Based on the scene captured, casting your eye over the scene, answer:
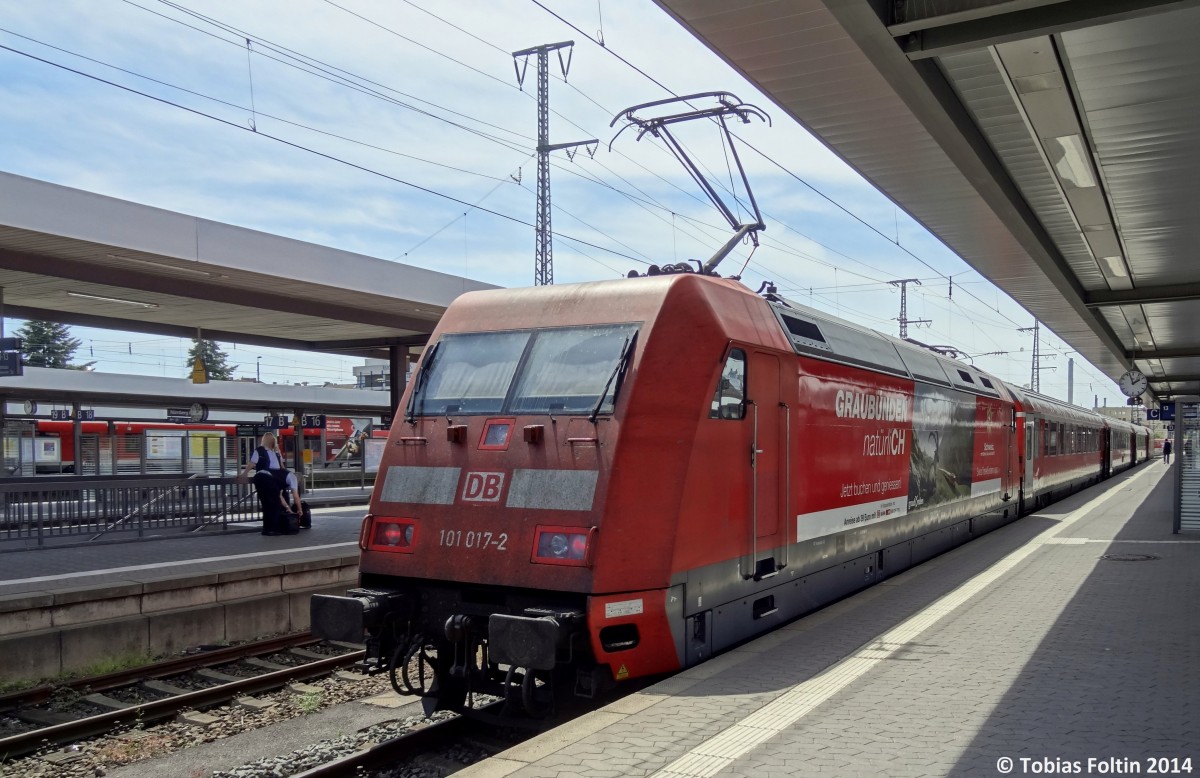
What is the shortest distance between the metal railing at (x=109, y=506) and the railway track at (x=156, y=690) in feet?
16.0

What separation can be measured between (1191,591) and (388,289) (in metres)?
12.6

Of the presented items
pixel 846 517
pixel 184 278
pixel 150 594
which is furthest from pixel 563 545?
pixel 184 278

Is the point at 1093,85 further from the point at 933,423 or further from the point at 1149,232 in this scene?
the point at 1149,232

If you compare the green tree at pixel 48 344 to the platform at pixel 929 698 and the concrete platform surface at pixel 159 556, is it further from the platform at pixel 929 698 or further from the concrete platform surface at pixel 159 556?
the platform at pixel 929 698

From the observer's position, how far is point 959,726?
5445 millimetres

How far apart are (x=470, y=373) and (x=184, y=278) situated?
31.8 feet

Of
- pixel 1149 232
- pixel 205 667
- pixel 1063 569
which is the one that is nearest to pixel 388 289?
pixel 205 667

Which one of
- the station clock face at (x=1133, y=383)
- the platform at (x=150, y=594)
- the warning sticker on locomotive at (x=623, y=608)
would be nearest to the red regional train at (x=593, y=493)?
the warning sticker on locomotive at (x=623, y=608)

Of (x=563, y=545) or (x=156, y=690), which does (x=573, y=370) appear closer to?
(x=563, y=545)

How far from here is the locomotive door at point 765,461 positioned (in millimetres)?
7582

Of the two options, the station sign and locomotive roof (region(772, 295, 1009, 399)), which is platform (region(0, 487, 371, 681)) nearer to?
locomotive roof (region(772, 295, 1009, 399))

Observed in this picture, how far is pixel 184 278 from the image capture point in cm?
1538

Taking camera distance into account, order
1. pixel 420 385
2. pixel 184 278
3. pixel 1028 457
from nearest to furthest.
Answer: pixel 420 385, pixel 184 278, pixel 1028 457

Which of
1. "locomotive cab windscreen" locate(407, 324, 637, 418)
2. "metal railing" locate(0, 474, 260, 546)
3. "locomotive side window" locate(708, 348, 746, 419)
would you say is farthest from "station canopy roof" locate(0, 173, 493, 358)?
"locomotive side window" locate(708, 348, 746, 419)
